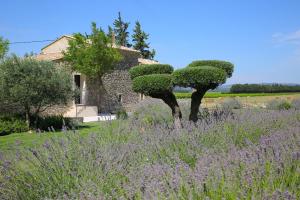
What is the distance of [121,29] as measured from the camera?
124ft

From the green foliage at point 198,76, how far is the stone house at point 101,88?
14.0 meters

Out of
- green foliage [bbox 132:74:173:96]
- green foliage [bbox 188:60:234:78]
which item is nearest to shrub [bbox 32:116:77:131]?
green foliage [bbox 132:74:173:96]

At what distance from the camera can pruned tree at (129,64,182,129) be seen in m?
7.31

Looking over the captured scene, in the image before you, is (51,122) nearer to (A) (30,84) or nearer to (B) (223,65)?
(A) (30,84)

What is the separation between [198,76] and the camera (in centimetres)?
715

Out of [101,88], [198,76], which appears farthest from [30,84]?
[101,88]

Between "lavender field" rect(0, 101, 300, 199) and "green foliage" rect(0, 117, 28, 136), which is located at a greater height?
"lavender field" rect(0, 101, 300, 199)

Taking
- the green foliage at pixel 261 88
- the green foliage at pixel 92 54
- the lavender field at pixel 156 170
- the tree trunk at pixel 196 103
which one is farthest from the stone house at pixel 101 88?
the lavender field at pixel 156 170

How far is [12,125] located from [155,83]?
8556 millimetres

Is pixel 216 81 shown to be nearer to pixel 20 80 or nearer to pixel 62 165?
pixel 62 165

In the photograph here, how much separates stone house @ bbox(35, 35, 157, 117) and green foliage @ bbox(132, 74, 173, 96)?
1358 cm

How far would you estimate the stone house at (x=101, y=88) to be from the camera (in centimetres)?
2163

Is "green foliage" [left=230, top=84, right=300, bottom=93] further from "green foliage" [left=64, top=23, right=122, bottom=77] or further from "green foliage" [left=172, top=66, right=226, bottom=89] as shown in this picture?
"green foliage" [left=172, top=66, right=226, bottom=89]

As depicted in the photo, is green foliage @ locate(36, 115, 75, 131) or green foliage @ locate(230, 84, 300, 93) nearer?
green foliage @ locate(36, 115, 75, 131)
